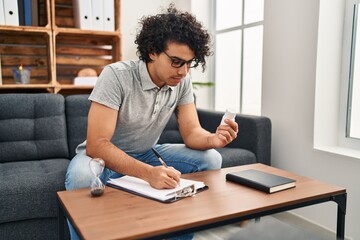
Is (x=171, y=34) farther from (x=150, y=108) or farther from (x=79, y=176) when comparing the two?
(x=79, y=176)

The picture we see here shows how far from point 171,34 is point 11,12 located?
5.03 ft

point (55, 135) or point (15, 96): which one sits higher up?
point (15, 96)

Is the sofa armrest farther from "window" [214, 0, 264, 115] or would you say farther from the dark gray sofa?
"window" [214, 0, 264, 115]

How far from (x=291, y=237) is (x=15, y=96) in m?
1.84

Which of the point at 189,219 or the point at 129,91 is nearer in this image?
the point at 189,219

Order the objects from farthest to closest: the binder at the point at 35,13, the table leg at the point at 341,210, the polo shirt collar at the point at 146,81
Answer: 1. the binder at the point at 35,13
2. the polo shirt collar at the point at 146,81
3. the table leg at the point at 341,210

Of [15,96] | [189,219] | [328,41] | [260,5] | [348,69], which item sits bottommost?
[189,219]

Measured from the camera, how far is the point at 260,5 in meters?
2.63

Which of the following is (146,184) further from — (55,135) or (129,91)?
(55,135)

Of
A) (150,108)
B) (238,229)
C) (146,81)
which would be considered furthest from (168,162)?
(238,229)

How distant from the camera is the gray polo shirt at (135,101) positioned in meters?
1.42

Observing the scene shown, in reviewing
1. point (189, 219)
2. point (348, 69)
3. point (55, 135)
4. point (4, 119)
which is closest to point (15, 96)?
point (4, 119)

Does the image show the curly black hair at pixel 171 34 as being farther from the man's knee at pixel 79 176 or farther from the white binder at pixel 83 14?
the white binder at pixel 83 14

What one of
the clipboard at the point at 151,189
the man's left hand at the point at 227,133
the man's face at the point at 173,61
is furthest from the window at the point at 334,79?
the clipboard at the point at 151,189
